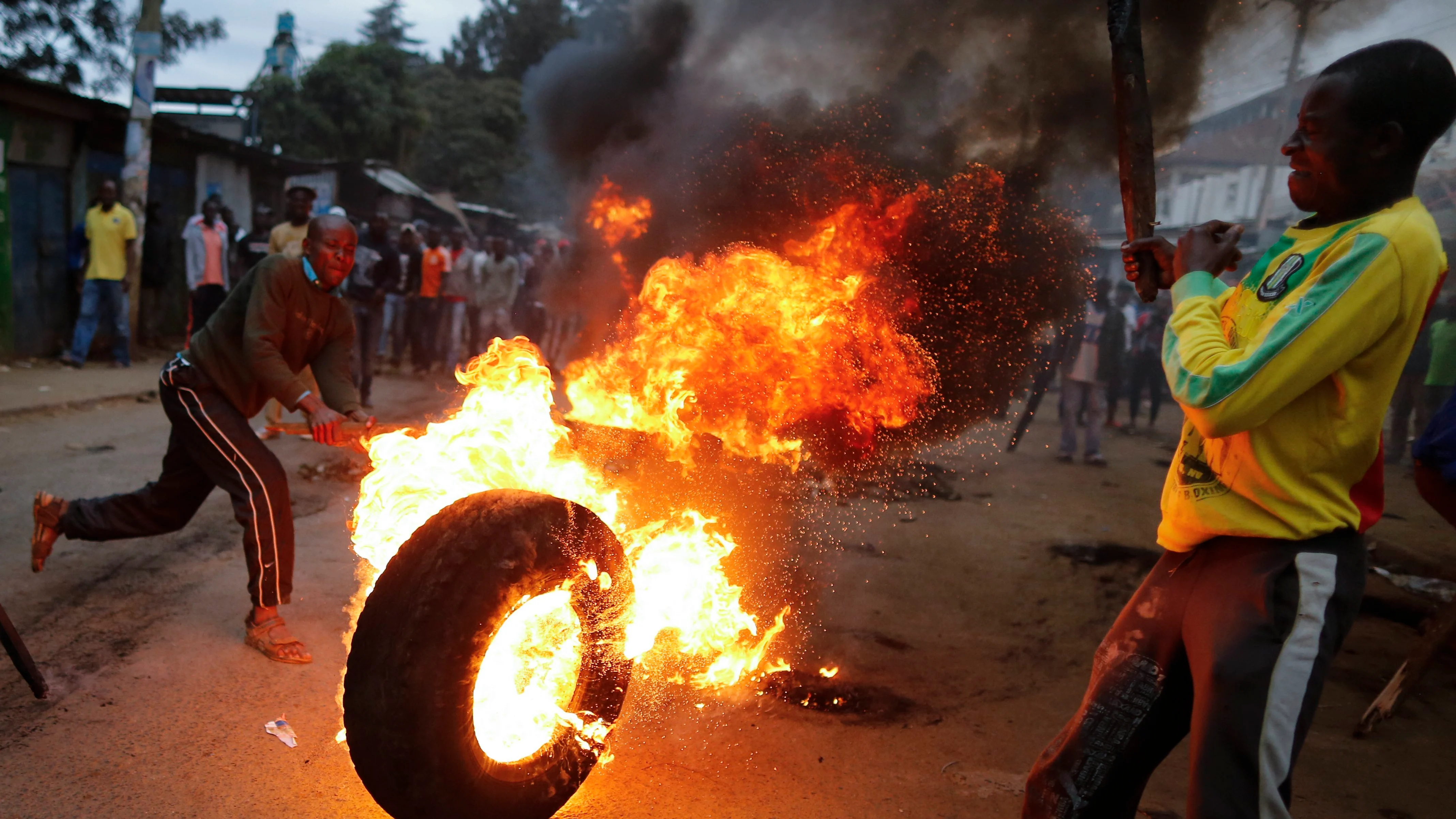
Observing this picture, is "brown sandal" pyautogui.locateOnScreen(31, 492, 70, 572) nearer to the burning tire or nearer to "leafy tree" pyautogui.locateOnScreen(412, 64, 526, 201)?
the burning tire

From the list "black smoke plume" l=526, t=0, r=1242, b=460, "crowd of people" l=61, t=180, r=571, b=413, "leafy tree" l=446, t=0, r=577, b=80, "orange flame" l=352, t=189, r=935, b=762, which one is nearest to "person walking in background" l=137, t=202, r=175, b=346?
"crowd of people" l=61, t=180, r=571, b=413

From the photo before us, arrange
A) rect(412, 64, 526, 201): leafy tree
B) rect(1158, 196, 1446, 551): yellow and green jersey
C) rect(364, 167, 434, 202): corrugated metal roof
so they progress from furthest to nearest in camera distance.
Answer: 1. rect(412, 64, 526, 201): leafy tree
2. rect(364, 167, 434, 202): corrugated metal roof
3. rect(1158, 196, 1446, 551): yellow and green jersey

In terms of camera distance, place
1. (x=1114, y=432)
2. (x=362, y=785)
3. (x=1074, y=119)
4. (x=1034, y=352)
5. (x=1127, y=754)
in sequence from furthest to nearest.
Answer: (x=1114, y=432)
(x=1034, y=352)
(x=1074, y=119)
(x=362, y=785)
(x=1127, y=754)

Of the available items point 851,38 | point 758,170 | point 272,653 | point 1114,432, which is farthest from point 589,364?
point 1114,432

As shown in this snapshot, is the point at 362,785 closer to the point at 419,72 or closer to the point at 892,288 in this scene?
the point at 892,288

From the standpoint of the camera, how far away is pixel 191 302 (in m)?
11.0

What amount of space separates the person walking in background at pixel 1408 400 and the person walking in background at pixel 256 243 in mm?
12611

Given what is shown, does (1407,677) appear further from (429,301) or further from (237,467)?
(429,301)

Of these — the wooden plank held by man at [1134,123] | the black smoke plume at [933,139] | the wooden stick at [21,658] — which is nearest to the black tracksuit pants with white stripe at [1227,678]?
the wooden plank held by man at [1134,123]

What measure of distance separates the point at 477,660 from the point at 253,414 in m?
2.35

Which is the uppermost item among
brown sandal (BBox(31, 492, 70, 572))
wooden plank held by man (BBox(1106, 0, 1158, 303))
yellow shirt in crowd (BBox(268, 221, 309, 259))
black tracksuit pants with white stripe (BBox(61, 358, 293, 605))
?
wooden plank held by man (BBox(1106, 0, 1158, 303))

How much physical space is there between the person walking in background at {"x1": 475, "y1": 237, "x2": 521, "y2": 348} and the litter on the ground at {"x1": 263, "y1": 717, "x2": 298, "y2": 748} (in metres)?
10.9

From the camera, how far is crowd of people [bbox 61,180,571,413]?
34.3ft

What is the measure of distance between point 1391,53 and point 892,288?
16.0 feet
